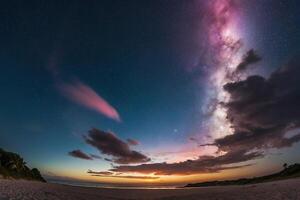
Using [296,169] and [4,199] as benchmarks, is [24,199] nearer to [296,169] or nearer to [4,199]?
[4,199]

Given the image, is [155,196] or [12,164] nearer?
[155,196]

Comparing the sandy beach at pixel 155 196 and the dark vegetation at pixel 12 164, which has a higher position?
the dark vegetation at pixel 12 164

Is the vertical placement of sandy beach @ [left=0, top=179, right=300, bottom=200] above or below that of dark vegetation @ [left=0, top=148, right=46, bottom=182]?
below

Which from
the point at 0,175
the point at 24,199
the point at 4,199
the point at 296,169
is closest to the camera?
the point at 4,199

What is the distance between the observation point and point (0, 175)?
93.2m

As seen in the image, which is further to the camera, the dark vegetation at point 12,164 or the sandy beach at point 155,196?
the dark vegetation at point 12,164

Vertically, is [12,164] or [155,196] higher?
[12,164]

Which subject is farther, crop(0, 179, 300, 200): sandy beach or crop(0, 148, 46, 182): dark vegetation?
crop(0, 148, 46, 182): dark vegetation

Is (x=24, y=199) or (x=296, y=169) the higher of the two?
(x=296, y=169)

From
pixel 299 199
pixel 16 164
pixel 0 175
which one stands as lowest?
pixel 299 199

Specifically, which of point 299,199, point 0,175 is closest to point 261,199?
point 299,199

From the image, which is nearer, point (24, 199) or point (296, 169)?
point (24, 199)

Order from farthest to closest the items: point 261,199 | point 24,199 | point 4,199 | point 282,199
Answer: point 261,199 < point 282,199 < point 24,199 < point 4,199

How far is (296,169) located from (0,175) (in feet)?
585
